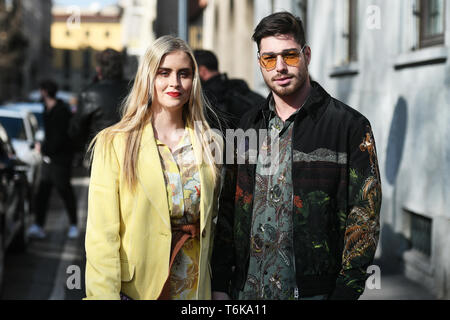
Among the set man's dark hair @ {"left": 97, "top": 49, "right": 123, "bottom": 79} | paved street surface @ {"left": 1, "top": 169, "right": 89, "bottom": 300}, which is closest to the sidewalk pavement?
paved street surface @ {"left": 1, "top": 169, "right": 89, "bottom": 300}

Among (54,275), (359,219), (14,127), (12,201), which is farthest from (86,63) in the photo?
(359,219)

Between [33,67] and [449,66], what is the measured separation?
90.6 m

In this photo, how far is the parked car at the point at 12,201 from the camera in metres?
7.59

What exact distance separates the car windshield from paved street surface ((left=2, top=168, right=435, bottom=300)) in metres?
2.06

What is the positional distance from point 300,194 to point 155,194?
0.62 m

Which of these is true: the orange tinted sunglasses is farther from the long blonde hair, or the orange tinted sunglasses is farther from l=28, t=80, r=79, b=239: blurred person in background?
l=28, t=80, r=79, b=239: blurred person in background

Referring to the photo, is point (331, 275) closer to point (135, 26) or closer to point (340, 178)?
point (340, 178)

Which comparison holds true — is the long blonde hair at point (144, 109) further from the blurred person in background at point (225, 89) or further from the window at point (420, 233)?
the window at point (420, 233)

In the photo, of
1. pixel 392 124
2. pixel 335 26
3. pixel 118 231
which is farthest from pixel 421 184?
pixel 118 231

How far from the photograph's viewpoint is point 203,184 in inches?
134

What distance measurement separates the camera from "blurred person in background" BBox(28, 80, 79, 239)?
1060 centimetres

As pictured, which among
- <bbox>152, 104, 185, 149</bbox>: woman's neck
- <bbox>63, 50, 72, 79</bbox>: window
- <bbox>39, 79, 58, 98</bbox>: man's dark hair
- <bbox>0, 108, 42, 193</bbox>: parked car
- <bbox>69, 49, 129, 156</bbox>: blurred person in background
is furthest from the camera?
<bbox>63, 50, 72, 79</bbox>: window

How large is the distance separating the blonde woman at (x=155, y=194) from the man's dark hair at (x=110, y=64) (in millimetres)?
3303

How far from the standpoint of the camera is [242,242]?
11.2 ft
